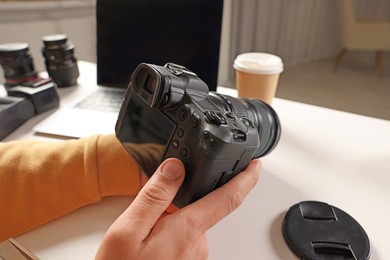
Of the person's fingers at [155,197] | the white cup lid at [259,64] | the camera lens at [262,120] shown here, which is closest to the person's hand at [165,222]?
the person's fingers at [155,197]

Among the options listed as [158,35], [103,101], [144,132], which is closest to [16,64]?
[103,101]

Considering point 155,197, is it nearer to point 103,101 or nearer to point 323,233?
point 323,233

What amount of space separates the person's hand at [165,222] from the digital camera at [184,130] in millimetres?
15

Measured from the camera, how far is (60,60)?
29.0 inches

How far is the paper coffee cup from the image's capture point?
0.58 metres

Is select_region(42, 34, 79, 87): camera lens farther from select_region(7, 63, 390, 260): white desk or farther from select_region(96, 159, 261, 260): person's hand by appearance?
select_region(96, 159, 261, 260): person's hand

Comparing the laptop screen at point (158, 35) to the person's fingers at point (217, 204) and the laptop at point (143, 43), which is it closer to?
the laptop at point (143, 43)

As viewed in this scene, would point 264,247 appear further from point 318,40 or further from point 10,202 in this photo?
point 318,40

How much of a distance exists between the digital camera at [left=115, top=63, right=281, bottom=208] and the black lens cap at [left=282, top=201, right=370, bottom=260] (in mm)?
105

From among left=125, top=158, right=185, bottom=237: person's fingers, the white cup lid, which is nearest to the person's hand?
left=125, top=158, right=185, bottom=237: person's fingers

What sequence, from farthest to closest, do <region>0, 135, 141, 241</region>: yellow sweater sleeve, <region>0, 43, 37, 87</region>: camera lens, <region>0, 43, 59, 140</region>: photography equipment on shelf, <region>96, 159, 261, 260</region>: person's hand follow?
Answer: <region>0, 43, 37, 87</region>: camera lens → <region>0, 43, 59, 140</region>: photography equipment on shelf → <region>0, 135, 141, 241</region>: yellow sweater sleeve → <region>96, 159, 261, 260</region>: person's hand

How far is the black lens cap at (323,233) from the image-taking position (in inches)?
12.3

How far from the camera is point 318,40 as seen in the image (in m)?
2.86

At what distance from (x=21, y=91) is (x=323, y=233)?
611 millimetres
